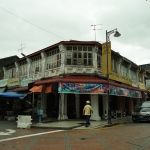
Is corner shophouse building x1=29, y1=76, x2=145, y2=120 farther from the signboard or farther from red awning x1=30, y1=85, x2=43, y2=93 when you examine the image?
the signboard

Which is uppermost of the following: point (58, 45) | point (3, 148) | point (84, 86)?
point (58, 45)

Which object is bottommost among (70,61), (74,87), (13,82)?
(74,87)

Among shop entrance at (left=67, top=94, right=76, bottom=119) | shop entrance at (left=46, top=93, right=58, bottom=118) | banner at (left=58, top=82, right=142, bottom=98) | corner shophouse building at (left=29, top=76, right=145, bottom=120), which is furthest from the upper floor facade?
shop entrance at (left=67, top=94, right=76, bottom=119)

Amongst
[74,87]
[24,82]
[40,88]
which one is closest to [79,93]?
[74,87]

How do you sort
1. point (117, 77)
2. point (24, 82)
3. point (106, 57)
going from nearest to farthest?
point (106, 57)
point (117, 77)
point (24, 82)

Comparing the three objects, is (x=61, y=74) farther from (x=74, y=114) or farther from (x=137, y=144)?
(x=137, y=144)

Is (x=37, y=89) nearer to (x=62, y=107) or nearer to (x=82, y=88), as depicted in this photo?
(x=62, y=107)

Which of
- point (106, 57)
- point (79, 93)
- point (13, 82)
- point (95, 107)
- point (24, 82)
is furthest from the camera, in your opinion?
point (13, 82)

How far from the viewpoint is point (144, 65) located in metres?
40.9

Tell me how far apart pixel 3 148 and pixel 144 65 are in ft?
123

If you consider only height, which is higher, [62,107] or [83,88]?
[83,88]

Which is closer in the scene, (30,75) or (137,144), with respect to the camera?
(137,144)

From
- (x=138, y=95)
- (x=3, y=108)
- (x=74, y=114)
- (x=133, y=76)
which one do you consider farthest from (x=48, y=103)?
(x=133, y=76)

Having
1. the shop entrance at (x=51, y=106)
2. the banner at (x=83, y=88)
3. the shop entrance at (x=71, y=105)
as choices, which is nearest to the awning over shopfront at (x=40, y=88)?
the banner at (x=83, y=88)
